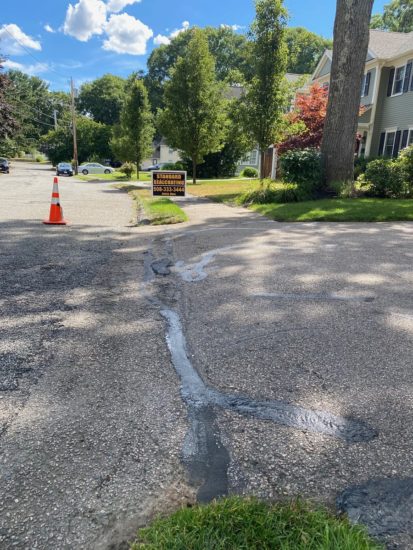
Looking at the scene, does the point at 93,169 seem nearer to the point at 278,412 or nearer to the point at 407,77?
the point at 407,77

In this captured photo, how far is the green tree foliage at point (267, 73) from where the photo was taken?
56.4ft

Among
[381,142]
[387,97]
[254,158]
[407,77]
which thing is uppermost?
[407,77]

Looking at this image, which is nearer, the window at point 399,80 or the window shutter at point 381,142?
the window at point 399,80

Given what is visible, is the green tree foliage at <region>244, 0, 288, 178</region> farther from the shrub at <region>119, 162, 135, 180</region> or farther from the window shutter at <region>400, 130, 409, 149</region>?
the shrub at <region>119, 162, 135, 180</region>

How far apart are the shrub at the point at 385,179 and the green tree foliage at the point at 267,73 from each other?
19.1ft

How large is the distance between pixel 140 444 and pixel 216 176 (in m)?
37.2

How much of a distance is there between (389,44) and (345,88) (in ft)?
52.4

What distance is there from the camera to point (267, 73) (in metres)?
17.6

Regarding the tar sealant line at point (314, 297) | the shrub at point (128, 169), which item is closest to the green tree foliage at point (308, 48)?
the shrub at point (128, 169)

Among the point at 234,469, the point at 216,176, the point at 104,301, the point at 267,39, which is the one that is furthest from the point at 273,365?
the point at 216,176

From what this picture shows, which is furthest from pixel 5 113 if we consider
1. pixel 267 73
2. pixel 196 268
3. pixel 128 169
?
pixel 196 268

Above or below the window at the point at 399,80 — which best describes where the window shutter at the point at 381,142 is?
below

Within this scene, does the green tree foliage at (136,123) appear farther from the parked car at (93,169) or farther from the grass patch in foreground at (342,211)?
the grass patch in foreground at (342,211)

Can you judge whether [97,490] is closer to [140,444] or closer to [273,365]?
[140,444]
